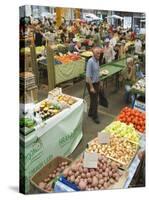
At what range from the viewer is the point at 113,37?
3.97 meters

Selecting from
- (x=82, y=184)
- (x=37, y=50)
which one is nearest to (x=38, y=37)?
(x=37, y=50)

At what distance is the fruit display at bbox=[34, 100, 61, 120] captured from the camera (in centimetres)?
374

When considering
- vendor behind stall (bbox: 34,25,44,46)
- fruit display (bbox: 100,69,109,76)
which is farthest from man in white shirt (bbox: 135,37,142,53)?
vendor behind stall (bbox: 34,25,44,46)

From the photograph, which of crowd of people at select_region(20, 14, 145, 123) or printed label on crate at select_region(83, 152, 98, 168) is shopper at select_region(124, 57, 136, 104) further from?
printed label on crate at select_region(83, 152, 98, 168)

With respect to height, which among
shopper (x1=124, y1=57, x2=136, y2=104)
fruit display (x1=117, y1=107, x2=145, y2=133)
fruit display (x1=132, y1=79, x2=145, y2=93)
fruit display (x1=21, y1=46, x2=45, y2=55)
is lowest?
fruit display (x1=117, y1=107, x2=145, y2=133)

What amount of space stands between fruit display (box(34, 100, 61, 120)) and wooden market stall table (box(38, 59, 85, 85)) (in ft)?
0.67

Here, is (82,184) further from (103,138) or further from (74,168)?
(103,138)

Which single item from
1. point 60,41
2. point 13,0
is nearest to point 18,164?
point 60,41

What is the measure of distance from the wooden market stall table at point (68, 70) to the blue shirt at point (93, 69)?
6cm

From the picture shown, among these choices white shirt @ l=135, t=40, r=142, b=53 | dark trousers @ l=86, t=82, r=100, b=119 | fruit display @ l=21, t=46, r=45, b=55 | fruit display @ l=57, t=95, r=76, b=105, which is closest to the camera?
fruit display @ l=21, t=46, r=45, b=55

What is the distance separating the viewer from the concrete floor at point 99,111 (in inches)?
153

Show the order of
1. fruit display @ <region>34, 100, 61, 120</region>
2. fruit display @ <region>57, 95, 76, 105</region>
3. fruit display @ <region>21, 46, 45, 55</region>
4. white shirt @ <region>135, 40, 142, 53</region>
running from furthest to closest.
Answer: white shirt @ <region>135, 40, 142, 53</region> → fruit display @ <region>57, 95, 76, 105</region> → fruit display @ <region>34, 100, 61, 120</region> → fruit display @ <region>21, 46, 45, 55</region>

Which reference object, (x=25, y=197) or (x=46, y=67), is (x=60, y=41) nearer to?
(x=46, y=67)

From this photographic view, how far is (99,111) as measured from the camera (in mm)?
4012
